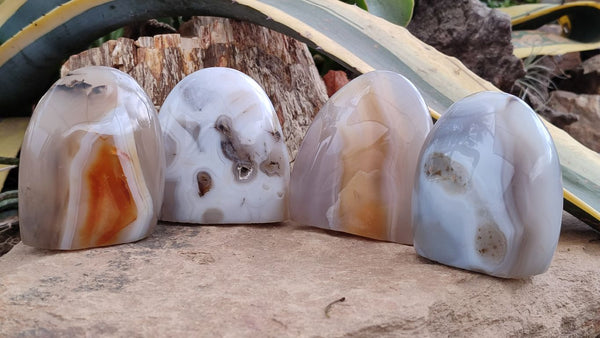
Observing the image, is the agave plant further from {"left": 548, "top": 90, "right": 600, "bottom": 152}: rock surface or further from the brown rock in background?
the brown rock in background

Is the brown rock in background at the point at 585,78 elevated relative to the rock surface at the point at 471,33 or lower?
lower

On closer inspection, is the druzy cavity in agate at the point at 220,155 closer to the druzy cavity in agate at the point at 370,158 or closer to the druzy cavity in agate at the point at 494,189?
the druzy cavity in agate at the point at 370,158

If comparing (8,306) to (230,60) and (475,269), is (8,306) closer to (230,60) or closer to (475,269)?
(475,269)

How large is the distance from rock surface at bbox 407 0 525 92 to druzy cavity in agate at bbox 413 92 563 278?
1168 mm

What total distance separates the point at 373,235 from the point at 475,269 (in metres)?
0.18

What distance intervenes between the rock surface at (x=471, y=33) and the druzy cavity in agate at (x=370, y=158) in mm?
1052

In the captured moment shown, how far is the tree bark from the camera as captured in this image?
49.6 inches

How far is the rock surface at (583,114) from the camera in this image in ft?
7.97

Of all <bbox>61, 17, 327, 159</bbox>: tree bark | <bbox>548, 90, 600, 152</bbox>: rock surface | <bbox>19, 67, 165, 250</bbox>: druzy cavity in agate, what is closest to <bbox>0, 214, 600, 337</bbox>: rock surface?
<bbox>19, 67, 165, 250</bbox>: druzy cavity in agate

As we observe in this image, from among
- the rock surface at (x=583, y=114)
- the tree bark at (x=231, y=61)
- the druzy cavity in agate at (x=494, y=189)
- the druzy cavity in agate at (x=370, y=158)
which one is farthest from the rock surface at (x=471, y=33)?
the druzy cavity in agate at (x=494, y=189)

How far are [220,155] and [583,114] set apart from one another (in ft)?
6.17

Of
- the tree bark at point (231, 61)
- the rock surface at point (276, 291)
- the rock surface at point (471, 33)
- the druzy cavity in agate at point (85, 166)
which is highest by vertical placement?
the rock surface at point (471, 33)

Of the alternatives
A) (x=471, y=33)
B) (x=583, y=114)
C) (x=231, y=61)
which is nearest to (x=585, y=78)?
(x=583, y=114)

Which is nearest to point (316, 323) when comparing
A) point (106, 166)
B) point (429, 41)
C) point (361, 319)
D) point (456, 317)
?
point (361, 319)
